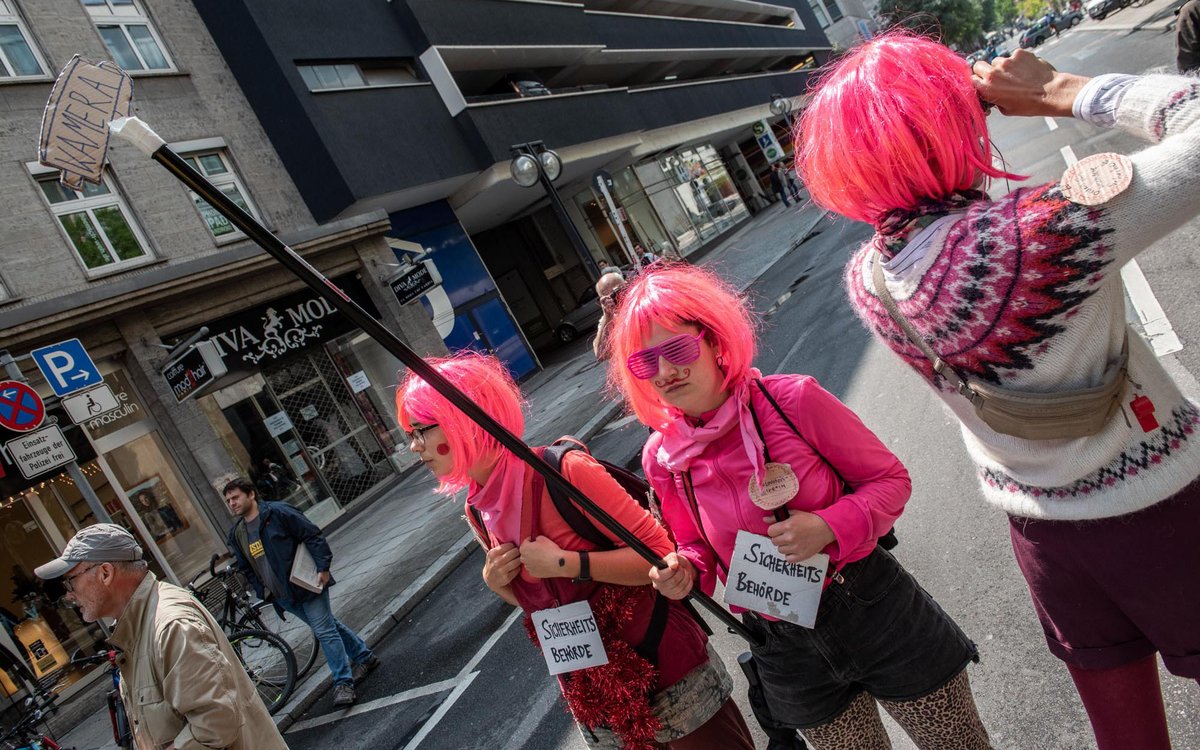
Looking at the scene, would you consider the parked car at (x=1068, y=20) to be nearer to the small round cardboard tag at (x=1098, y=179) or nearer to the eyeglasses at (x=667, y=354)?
the eyeglasses at (x=667, y=354)

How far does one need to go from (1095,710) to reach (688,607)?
112cm

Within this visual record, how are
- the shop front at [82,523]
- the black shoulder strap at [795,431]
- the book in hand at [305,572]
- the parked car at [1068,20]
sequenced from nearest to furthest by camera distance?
the black shoulder strap at [795,431] < the book in hand at [305,572] < the shop front at [82,523] < the parked car at [1068,20]

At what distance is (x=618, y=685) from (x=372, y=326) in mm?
1310

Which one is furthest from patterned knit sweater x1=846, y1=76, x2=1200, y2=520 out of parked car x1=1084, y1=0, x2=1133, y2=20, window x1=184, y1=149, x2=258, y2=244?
parked car x1=1084, y1=0, x2=1133, y2=20

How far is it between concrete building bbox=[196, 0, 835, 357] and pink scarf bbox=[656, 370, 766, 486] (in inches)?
126

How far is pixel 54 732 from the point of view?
8.06 metres

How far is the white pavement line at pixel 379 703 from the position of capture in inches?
203

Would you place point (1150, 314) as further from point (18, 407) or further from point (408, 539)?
point (18, 407)

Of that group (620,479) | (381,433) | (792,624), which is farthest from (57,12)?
(792,624)

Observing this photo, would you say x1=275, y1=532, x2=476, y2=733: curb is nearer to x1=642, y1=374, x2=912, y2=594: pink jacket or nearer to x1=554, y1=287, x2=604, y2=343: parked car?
x1=642, y1=374, x2=912, y2=594: pink jacket

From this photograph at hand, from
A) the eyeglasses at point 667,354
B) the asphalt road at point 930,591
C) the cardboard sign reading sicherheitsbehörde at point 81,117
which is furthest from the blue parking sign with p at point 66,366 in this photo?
the eyeglasses at point 667,354

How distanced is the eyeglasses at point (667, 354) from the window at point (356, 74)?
48.0 feet

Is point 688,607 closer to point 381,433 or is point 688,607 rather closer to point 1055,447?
point 1055,447

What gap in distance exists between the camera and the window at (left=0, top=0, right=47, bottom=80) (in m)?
10.9
